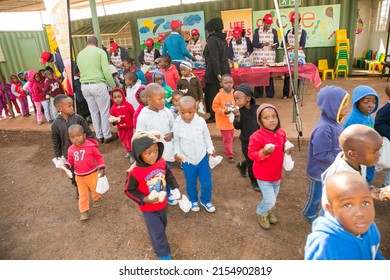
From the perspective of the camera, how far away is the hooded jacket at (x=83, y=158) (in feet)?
10.8

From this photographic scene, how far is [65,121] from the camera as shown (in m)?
3.58

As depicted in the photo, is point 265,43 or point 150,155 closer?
point 150,155

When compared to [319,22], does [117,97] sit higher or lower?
lower

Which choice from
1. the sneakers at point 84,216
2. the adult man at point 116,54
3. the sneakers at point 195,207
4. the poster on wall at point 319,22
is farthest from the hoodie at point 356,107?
the poster on wall at point 319,22

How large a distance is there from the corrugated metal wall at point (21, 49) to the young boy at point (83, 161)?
11.3 m

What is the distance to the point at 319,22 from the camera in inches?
393

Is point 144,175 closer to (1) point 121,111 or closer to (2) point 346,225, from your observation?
(2) point 346,225

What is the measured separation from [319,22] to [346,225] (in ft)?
34.2

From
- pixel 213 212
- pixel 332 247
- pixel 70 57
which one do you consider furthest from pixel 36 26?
pixel 332 247

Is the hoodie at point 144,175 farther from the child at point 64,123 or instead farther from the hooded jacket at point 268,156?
the child at point 64,123

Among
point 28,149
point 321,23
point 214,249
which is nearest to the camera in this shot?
point 214,249

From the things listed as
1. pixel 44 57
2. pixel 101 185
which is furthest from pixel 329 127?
pixel 44 57

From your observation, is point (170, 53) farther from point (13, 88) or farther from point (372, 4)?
point (372, 4)

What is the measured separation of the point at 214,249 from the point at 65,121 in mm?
2419
